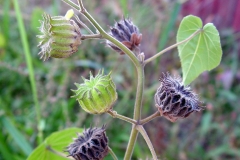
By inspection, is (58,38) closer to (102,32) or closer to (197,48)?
(102,32)

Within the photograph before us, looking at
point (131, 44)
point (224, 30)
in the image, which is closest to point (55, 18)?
point (131, 44)

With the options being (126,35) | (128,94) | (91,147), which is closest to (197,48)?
(126,35)

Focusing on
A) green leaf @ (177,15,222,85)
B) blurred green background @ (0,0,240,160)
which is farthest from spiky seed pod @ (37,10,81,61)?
blurred green background @ (0,0,240,160)

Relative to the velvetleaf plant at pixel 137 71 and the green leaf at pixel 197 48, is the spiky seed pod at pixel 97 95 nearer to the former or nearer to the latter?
the velvetleaf plant at pixel 137 71

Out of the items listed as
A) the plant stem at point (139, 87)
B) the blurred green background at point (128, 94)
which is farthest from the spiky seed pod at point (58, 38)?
the blurred green background at point (128, 94)

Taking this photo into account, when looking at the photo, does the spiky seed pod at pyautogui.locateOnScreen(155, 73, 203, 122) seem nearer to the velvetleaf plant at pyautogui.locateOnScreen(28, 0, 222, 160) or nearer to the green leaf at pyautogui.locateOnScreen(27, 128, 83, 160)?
the velvetleaf plant at pyautogui.locateOnScreen(28, 0, 222, 160)

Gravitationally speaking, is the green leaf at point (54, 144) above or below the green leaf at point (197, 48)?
below
